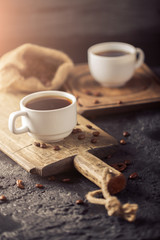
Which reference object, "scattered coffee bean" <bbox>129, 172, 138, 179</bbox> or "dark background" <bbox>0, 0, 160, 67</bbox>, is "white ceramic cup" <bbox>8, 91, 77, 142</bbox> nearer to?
"scattered coffee bean" <bbox>129, 172, 138, 179</bbox>

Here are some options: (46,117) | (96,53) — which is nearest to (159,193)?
(46,117)

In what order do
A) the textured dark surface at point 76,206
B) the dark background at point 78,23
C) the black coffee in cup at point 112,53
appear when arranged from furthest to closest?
the dark background at point 78,23, the black coffee in cup at point 112,53, the textured dark surface at point 76,206

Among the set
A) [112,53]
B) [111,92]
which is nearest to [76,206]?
[111,92]

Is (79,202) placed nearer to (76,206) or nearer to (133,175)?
(76,206)

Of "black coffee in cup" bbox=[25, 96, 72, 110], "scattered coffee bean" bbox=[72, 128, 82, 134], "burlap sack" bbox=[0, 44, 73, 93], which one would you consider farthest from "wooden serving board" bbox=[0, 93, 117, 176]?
"burlap sack" bbox=[0, 44, 73, 93]

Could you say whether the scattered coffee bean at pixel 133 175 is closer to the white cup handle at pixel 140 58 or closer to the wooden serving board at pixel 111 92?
the wooden serving board at pixel 111 92

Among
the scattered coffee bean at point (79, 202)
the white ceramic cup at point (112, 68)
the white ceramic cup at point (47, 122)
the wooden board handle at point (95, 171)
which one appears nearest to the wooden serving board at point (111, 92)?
the white ceramic cup at point (112, 68)

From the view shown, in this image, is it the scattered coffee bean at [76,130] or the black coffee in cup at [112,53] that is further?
the black coffee in cup at [112,53]
